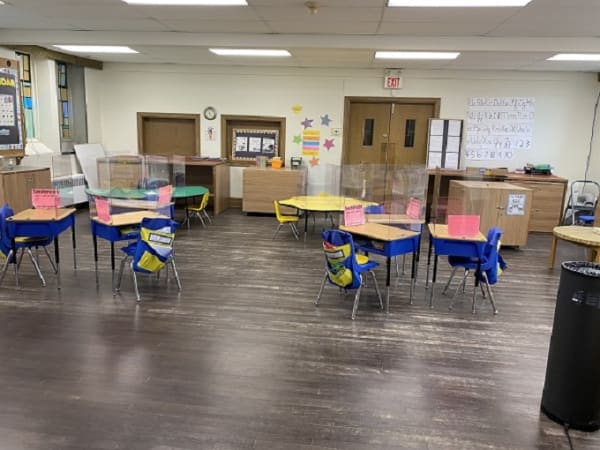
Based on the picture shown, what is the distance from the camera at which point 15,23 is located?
578 cm

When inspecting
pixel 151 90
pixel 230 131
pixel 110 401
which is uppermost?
pixel 151 90

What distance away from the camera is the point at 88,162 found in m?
8.56

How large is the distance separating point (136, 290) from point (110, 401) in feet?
5.62

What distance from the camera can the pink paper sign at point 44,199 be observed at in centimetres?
481

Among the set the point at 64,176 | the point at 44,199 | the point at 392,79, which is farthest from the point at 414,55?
the point at 64,176

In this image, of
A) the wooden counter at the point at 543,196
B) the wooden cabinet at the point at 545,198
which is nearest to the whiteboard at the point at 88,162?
the wooden counter at the point at 543,196

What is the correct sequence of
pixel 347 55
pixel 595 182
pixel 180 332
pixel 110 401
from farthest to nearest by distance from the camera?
pixel 595 182 → pixel 347 55 → pixel 180 332 → pixel 110 401

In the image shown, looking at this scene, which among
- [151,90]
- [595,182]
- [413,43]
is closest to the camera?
[413,43]

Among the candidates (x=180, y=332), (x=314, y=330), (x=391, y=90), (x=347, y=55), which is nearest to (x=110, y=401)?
(x=180, y=332)

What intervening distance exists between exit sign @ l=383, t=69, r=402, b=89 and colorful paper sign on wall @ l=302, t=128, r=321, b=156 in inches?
59.7

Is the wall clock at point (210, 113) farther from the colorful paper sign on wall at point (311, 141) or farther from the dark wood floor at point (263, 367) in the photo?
the dark wood floor at point (263, 367)

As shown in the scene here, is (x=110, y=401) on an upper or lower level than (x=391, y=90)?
lower

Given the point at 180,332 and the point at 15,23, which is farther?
the point at 15,23

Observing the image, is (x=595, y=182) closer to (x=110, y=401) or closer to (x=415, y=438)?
(x=415, y=438)
